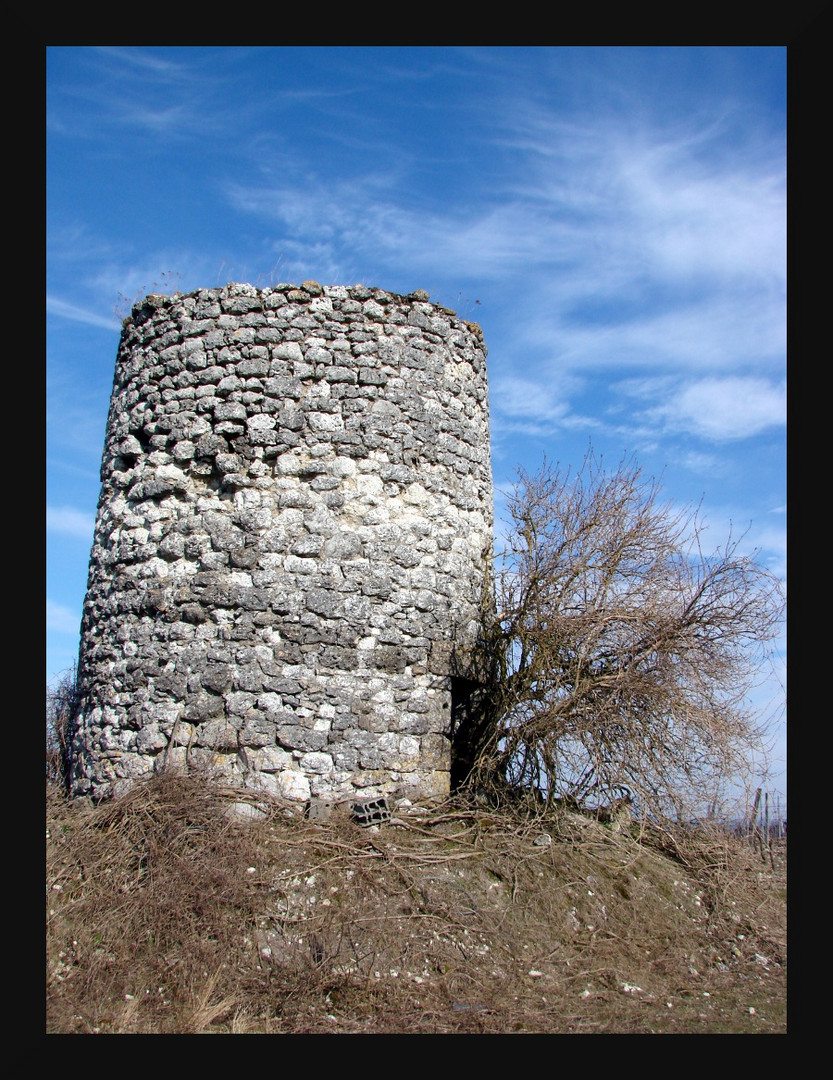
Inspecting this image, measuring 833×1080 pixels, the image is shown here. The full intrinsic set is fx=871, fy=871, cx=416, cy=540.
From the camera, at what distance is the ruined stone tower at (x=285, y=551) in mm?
6785

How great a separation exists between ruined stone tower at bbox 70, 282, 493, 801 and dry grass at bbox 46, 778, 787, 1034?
498mm

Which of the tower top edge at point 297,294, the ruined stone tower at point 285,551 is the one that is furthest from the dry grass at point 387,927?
the tower top edge at point 297,294

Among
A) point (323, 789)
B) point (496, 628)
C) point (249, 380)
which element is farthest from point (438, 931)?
point (249, 380)

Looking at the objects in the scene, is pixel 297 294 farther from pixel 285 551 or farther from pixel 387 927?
pixel 387 927

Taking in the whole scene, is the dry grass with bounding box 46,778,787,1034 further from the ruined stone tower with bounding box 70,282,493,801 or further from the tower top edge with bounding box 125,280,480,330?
the tower top edge with bounding box 125,280,480,330

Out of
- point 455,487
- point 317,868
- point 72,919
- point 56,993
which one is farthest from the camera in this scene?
point 455,487

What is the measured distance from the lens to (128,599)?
24.0ft

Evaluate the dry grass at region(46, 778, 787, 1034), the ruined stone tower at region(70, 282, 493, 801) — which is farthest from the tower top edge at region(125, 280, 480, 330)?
the dry grass at region(46, 778, 787, 1034)

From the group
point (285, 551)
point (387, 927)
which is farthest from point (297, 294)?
point (387, 927)

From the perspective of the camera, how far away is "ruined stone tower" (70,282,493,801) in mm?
6785

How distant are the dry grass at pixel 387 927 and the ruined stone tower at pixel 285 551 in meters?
0.50

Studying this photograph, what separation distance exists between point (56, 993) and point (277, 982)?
1267 mm

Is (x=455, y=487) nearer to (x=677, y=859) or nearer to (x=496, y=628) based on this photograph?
(x=496, y=628)

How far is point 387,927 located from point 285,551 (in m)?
2.93
